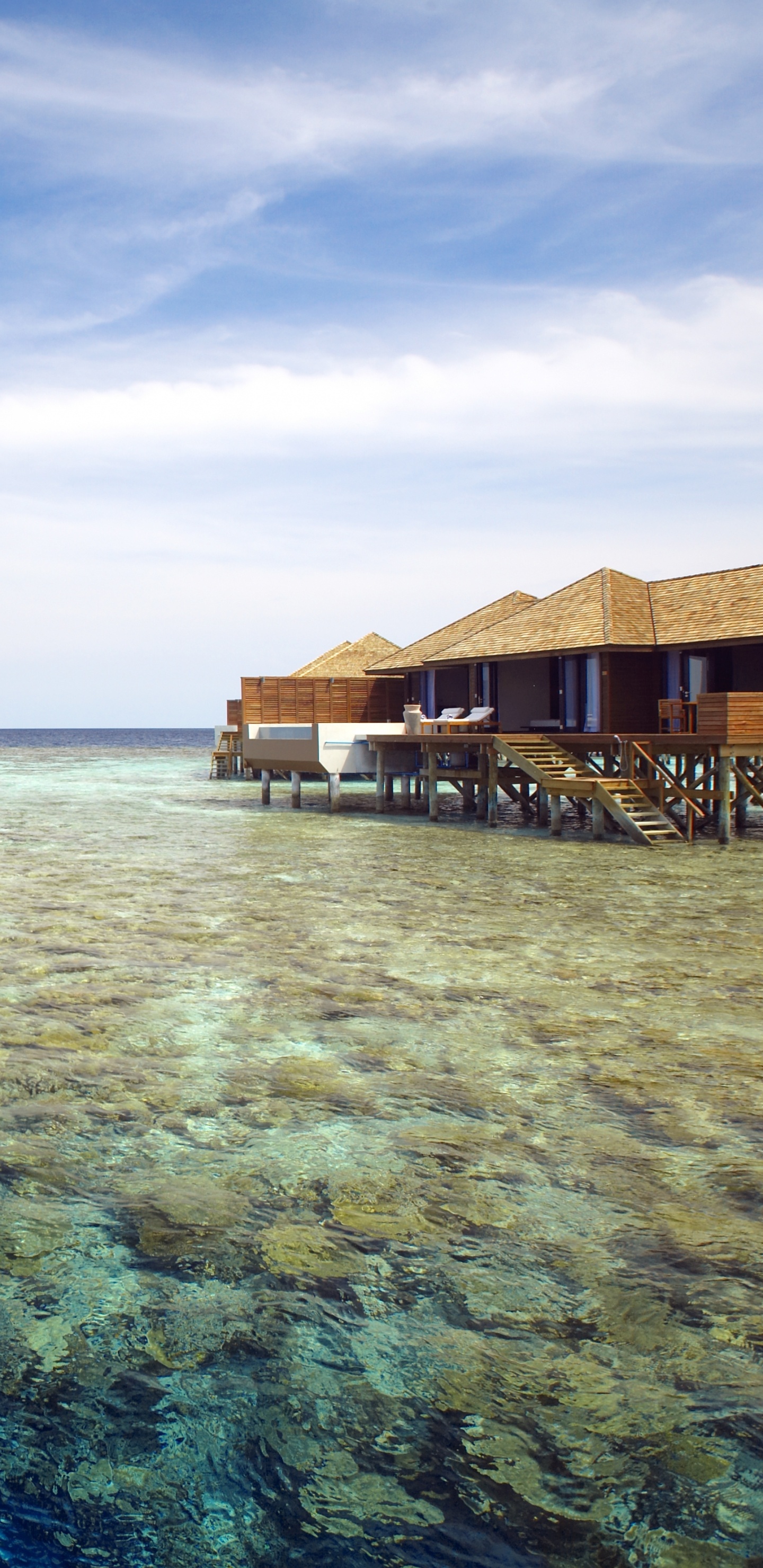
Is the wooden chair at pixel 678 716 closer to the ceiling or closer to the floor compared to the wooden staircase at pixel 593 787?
closer to the ceiling

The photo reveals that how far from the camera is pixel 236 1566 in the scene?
9.94 feet

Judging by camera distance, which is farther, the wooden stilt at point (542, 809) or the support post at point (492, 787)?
the wooden stilt at point (542, 809)

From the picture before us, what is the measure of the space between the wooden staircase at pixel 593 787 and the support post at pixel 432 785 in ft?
7.97

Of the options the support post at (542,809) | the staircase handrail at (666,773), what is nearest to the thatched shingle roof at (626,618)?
the staircase handrail at (666,773)

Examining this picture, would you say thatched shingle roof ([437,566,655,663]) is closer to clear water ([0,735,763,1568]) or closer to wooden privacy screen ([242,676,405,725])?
wooden privacy screen ([242,676,405,725])

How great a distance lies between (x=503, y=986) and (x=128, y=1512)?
6.52 m

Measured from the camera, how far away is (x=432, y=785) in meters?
26.3

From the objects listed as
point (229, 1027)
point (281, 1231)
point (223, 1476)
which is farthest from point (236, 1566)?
point (229, 1027)

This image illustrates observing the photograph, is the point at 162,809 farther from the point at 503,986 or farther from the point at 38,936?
the point at 503,986

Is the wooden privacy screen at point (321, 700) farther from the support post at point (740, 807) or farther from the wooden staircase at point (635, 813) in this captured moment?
the wooden staircase at point (635, 813)

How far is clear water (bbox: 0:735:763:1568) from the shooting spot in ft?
10.6

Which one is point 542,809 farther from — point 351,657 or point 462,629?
point 351,657

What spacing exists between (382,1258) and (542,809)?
2149 centimetres

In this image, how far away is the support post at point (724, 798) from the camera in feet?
67.8
